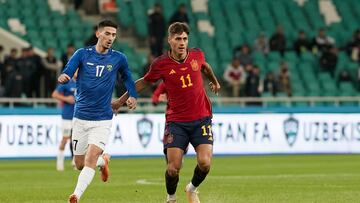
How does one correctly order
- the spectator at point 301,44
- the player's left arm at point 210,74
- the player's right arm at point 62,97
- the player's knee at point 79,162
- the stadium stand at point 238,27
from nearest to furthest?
the player's left arm at point 210,74 < the player's knee at point 79,162 < the player's right arm at point 62,97 < the stadium stand at point 238,27 < the spectator at point 301,44

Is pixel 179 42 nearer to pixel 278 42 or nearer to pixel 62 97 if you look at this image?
pixel 62 97

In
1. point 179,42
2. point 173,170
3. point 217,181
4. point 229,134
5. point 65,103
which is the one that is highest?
point 179,42

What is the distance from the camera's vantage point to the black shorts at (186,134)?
13.4 metres

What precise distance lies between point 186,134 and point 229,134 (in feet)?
49.2

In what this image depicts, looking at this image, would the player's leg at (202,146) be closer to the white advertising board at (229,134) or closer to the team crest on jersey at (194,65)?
the team crest on jersey at (194,65)

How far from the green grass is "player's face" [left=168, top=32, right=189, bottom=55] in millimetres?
2277

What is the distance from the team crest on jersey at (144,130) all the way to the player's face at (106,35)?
1403 cm

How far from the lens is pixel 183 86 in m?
13.4

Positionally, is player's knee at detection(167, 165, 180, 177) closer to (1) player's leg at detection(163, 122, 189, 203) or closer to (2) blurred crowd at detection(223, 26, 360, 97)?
(1) player's leg at detection(163, 122, 189, 203)

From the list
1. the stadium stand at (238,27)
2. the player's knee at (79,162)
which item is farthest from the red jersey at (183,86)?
the stadium stand at (238,27)

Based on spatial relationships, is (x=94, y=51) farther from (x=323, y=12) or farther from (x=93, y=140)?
(x=323, y=12)

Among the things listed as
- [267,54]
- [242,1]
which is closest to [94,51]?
[267,54]

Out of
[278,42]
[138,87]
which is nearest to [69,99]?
[138,87]

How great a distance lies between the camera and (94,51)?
46.0 ft
